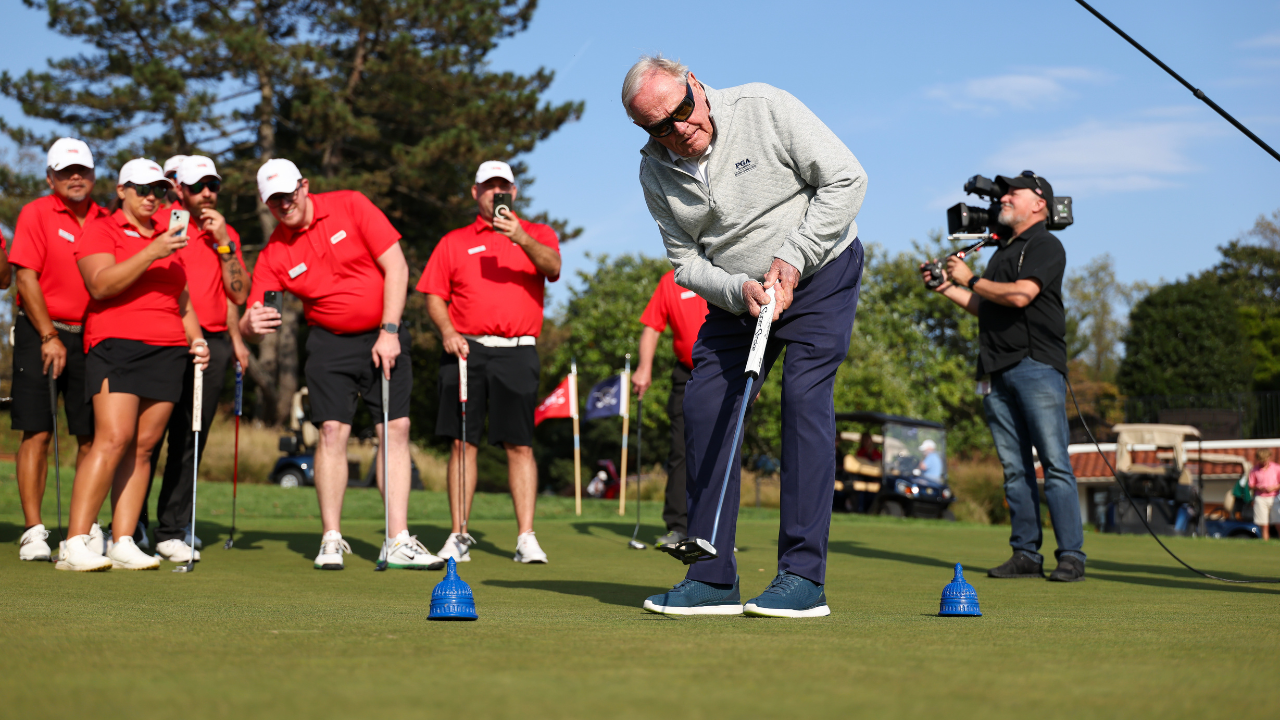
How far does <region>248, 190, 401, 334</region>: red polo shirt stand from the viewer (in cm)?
593

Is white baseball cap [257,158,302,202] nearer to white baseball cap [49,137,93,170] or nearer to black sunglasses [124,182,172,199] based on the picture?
black sunglasses [124,182,172,199]

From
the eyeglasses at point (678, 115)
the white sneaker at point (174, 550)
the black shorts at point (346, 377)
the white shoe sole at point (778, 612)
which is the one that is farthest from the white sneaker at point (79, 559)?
the eyeglasses at point (678, 115)

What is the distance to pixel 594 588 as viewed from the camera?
15.5ft

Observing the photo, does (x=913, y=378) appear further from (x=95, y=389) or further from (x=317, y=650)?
(x=317, y=650)

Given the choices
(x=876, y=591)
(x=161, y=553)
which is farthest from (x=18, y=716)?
(x=161, y=553)

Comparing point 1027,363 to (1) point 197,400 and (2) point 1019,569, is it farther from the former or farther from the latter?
(1) point 197,400

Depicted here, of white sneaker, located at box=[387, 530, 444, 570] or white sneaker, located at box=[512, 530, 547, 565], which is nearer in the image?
white sneaker, located at box=[387, 530, 444, 570]

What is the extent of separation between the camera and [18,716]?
1.55 meters

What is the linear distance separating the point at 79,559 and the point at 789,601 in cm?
336

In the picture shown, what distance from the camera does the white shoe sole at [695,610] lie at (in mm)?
3492

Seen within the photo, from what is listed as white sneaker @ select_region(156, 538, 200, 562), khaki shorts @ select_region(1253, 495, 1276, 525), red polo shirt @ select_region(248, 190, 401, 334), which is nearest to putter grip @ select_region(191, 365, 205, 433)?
red polo shirt @ select_region(248, 190, 401, 334)

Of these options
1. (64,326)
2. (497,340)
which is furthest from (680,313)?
(64,326)

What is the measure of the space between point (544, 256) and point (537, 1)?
22.2 metres

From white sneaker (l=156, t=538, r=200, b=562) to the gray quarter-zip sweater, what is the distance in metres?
3.50
